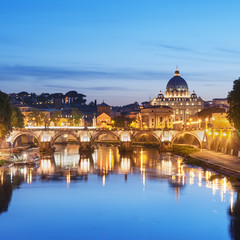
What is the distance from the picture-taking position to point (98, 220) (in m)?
28.7

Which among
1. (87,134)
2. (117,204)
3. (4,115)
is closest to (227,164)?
(117,204)

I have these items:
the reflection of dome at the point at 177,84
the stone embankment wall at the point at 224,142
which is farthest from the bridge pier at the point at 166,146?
the reflection of dome at the point at 177,84

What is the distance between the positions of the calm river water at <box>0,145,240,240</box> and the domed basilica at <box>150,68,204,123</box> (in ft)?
393

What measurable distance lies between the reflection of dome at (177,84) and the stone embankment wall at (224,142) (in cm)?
10391

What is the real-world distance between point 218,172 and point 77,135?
3881 cm

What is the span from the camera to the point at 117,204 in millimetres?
32875

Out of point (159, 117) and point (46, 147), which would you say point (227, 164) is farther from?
Answer: point (159, 117)

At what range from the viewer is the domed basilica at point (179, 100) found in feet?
552

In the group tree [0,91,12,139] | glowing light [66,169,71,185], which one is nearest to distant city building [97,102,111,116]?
tree [0,91,12,139]

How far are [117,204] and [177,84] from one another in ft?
475

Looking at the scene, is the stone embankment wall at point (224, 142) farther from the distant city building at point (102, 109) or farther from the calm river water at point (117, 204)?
the distant city building at point (102, 109)

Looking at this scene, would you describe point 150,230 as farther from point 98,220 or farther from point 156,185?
point 156,185

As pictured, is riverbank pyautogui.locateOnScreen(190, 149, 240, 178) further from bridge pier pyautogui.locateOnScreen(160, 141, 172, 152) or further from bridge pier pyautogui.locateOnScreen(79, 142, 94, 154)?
bridge pier pyautogui.locateOnScreen(79, 142, 94, 154)

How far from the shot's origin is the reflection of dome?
17438 cm
